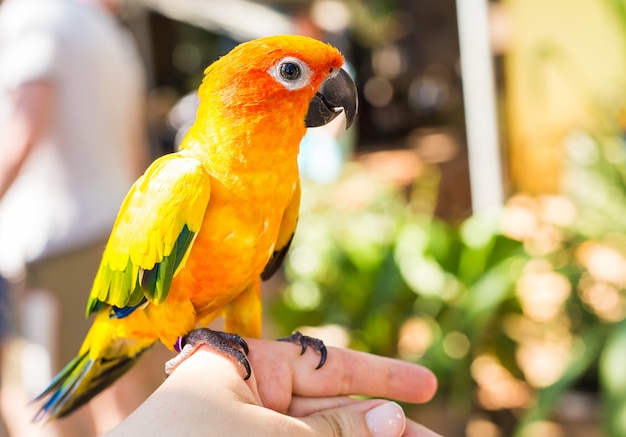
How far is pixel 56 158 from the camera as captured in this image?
2.16m

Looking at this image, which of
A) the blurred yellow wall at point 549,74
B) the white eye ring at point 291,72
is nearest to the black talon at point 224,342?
the white eye ring at point 291,72

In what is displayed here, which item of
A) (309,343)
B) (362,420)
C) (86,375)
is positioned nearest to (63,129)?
(86,375)

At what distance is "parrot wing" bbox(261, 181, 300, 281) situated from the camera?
125 centimetres

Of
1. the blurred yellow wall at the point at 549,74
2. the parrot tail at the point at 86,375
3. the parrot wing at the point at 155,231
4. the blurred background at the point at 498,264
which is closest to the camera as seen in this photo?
the parrot wing at the point at 155,231

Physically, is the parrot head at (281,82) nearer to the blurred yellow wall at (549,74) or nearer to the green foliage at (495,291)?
the green foliage at (495,291)

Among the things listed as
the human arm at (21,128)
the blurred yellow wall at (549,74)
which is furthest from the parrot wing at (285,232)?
the blurred yellow wall at (549,74)

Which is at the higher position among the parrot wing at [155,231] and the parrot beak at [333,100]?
the parrot beak at [333,100]

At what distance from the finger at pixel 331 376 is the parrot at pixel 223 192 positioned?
0.24ft

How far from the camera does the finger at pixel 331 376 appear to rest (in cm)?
119

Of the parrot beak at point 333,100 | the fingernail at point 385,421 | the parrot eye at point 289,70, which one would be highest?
the parrot eye at point 289,70

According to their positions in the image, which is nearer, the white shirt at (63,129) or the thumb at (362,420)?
the thumb at (362,420)

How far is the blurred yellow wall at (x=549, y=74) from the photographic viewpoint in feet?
12.4

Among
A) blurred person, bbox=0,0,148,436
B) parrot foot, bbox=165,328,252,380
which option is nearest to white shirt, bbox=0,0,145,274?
blurred person, bbox=0,0,148,436

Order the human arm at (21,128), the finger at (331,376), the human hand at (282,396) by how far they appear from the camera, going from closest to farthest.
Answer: the human hand at (282,396), the finger at (331,376), the human arm at (21,128)
